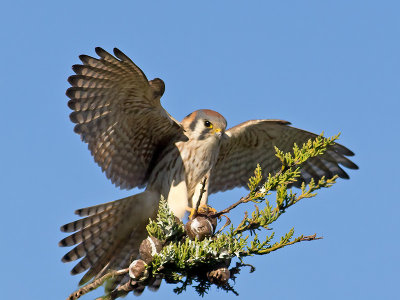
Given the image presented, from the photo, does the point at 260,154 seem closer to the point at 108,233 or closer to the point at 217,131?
the point at 217,131

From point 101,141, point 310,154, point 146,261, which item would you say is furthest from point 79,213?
point 310,154

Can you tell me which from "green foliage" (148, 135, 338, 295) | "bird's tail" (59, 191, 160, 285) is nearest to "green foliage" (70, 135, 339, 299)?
"green foliage" (148, 135, 338, 295)

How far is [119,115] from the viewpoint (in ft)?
20.1

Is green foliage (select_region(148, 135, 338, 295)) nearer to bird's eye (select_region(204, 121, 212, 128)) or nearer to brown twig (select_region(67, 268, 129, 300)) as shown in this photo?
brown twig (select_region(67, 268, 129, 300))

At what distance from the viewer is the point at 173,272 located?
445 cm

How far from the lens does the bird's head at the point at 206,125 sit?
6.23 meters

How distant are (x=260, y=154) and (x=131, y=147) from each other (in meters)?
1.55

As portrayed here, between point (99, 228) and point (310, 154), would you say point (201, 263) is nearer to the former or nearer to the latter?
point (310, 154)

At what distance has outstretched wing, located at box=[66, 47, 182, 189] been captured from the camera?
582cm

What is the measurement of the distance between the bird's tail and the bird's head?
74 cm

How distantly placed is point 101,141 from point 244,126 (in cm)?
147

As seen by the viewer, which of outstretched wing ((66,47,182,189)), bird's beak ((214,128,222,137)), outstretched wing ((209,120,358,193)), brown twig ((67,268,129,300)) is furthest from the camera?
outstretched wing ((209,120,358,193))

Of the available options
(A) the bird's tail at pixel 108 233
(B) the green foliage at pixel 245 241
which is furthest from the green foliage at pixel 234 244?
(A) the bird's tail at pixel 108 233

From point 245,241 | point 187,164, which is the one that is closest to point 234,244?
point 245,241
